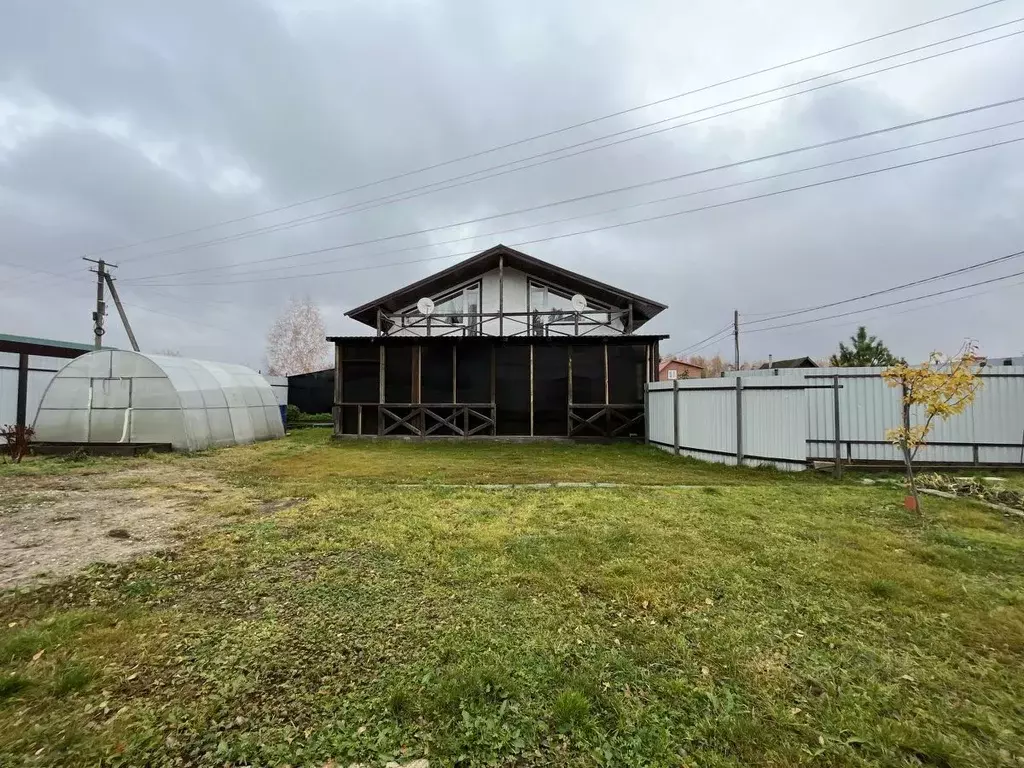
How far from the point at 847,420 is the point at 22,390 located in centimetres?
2124

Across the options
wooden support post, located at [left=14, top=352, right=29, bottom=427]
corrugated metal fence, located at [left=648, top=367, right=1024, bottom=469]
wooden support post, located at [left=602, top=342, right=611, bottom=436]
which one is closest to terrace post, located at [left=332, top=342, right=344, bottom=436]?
wooden support post, located at [left=602, top=342, right=611, bottom=436]

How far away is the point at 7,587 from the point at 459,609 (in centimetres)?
345

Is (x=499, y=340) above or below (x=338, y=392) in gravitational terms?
above

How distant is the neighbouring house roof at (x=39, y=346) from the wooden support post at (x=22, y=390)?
1369 mm

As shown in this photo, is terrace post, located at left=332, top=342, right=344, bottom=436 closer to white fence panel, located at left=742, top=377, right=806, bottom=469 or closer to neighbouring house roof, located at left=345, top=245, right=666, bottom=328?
neighbouring house roof, located at left=345, top=245, right=666, bottom=328

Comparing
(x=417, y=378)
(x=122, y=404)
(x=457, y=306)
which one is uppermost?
(x=457, y=306)

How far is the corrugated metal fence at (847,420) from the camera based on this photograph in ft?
26.9

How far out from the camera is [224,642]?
263cm

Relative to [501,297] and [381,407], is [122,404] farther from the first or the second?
[501,297]

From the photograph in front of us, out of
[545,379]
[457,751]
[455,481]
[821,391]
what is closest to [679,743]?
[457,751]

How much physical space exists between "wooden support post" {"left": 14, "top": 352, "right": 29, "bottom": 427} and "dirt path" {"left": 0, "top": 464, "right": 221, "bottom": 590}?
7.42 metres

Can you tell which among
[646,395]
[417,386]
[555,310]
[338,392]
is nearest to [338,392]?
[338,392]

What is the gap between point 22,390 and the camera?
1306 centimetres

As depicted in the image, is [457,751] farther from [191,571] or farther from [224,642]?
[191,571]
